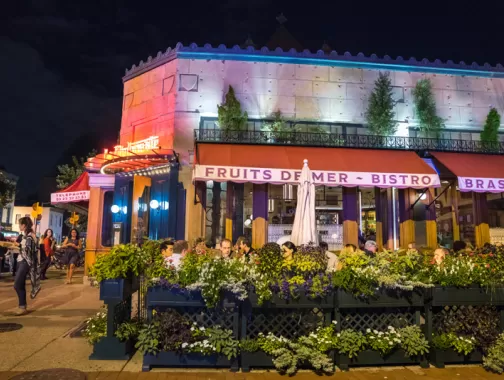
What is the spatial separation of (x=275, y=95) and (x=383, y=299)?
10760mm

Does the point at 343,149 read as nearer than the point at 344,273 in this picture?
No

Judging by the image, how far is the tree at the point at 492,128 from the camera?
1490 centimetres

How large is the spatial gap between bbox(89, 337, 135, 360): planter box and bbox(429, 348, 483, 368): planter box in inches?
174

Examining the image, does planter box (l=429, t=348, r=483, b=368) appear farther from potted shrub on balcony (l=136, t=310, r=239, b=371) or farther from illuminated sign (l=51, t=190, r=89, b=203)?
illuminated sign (l=51, t=190, r=89, b=203)

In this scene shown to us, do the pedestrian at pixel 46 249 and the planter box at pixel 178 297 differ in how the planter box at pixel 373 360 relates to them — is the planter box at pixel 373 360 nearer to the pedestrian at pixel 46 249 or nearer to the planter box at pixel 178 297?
the planter box at pixel 178 297

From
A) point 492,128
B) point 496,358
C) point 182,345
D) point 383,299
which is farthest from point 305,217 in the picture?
point 492,128

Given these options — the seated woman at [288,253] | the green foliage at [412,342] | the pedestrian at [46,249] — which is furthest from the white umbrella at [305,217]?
the pedestrian at [46,249]

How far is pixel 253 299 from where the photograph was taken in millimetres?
5352

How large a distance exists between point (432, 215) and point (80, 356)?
41.2 feet

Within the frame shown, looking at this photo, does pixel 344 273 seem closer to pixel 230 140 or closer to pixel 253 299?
pixel 253 299

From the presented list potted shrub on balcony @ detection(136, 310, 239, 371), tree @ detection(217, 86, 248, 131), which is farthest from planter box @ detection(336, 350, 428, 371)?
tree @ detection(217, 86, 248, 131)

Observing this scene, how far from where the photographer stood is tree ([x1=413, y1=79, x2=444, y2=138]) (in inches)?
595

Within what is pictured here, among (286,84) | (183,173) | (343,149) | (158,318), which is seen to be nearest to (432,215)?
(343,149)

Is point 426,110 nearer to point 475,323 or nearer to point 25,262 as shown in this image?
point 475,323
